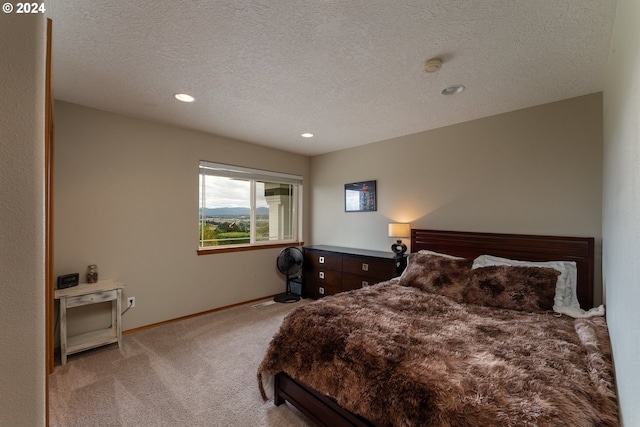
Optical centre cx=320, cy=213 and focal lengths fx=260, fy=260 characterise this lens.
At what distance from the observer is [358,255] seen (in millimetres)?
3479

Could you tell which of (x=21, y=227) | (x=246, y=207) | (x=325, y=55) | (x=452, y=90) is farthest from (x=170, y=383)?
(x=452, y=90)

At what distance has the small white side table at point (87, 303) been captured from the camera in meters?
2.30

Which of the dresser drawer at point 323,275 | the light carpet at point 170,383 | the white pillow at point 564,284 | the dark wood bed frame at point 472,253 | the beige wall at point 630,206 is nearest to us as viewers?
the beige wall at point 630,206

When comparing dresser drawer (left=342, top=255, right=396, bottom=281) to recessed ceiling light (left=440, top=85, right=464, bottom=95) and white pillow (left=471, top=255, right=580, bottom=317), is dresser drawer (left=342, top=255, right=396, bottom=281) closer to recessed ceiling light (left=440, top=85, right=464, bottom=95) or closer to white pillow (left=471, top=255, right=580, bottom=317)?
white pillow (left=471, top=255, right=580, bottom=317)

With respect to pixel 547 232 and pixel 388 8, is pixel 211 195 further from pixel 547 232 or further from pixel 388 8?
pixel 547 232

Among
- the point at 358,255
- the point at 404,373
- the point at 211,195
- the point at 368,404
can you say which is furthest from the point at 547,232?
the point at 211,195

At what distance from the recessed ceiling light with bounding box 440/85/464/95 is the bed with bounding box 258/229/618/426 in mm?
1538

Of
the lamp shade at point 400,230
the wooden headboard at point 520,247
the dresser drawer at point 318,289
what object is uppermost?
the lamp shade at point 400,230

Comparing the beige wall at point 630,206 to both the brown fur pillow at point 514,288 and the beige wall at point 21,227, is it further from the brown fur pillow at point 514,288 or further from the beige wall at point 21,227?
the beige wall at point 21,227

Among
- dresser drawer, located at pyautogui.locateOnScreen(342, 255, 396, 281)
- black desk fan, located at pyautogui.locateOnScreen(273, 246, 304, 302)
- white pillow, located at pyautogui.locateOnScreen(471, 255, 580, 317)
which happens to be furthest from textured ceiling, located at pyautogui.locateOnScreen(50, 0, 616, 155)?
black desk fan, located at pyautogui.locateOnScreen(273, 246, 304, 302)

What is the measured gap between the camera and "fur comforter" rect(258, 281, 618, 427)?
3.41 feet

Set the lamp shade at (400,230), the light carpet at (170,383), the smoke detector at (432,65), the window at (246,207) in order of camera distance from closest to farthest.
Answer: the light carpet at (170,383) < the smoke detector at (432,65) < the lamp shade at (400,230) < the window at (246,207)

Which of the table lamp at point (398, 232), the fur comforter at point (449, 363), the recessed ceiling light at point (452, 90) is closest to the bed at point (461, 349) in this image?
the fur comforter at point (449, 363)

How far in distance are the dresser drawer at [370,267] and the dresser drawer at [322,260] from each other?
0.37 ft
